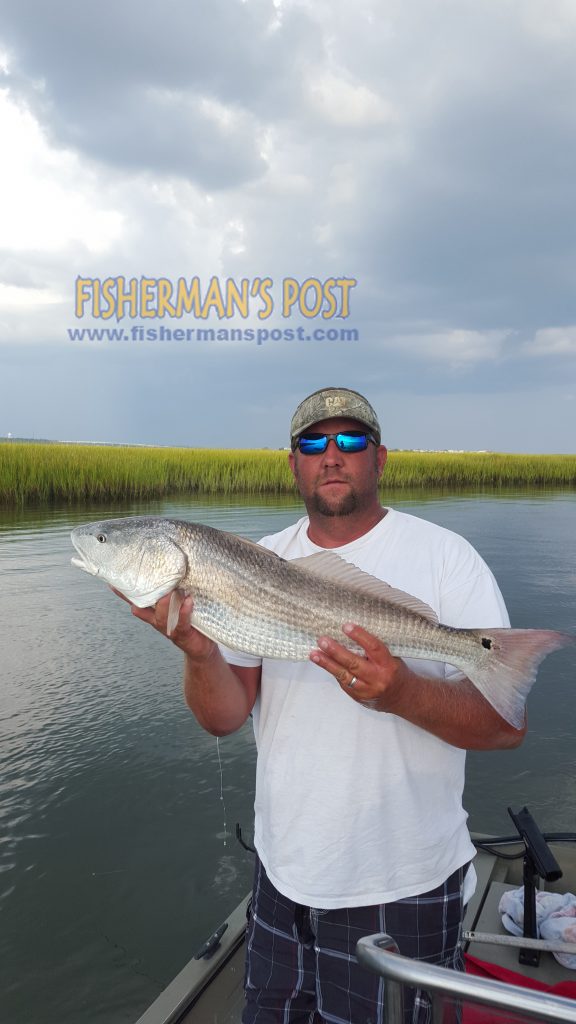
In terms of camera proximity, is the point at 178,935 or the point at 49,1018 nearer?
the point at 49,1018

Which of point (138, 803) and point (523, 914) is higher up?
point (523, 914)

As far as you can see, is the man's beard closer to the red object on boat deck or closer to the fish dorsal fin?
the fish dorsal fin

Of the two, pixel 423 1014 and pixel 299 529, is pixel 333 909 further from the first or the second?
pixel 299 529

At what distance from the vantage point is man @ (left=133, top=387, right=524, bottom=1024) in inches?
79.3

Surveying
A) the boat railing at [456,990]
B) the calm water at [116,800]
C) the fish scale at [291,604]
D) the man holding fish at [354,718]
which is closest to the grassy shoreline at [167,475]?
the calm water at [116,800]

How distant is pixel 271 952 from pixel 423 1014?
88 cm

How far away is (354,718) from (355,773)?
0.56 ft

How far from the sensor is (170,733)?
22.1ft

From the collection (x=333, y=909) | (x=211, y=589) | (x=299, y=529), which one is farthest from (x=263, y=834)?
(x=299, y=529)

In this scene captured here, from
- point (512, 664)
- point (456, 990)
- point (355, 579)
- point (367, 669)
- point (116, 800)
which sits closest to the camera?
point (456, 990)

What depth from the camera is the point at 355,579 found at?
7.35ft

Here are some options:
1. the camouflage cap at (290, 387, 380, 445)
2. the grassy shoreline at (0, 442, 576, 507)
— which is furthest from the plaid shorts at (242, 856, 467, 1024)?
the grassy shoreline at (0, 442, 576, 507)

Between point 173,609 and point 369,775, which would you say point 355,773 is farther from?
point 173,609

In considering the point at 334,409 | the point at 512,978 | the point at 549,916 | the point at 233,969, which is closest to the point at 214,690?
the point at 334,409
